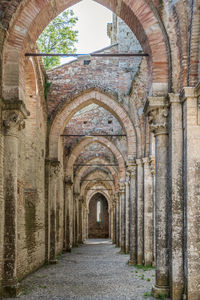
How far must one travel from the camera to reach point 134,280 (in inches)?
430

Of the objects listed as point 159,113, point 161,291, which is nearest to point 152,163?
point 159,113

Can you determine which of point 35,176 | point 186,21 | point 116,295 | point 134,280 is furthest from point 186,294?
point 35,176

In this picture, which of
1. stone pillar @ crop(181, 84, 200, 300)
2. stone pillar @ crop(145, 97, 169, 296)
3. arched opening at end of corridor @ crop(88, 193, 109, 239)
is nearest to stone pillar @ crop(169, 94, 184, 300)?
stone pillar @ crop(181, 84, 200, 300)

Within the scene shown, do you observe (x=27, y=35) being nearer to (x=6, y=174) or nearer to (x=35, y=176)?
(x=6, y=174)

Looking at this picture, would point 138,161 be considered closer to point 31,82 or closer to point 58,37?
point 31,82

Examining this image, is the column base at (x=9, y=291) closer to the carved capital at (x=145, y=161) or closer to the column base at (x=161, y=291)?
the column base at (x=161, y=291)

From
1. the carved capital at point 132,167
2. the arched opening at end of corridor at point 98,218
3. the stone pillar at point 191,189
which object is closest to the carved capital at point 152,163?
the carved capital at point 132,167

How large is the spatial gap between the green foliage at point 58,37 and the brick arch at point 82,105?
817cm

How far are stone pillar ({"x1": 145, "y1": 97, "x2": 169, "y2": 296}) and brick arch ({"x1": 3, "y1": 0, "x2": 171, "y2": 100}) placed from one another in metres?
0.47

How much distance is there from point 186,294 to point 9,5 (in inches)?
251

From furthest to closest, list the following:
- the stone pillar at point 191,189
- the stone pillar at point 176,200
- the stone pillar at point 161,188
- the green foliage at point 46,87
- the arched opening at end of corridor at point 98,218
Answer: the arched opening at end of corridor at point 98,218 < the green foliage at point 46,87 < the stone pillar at point 161,188 < the stone pillar at point 176,200 < the stone pillar at point 191,189

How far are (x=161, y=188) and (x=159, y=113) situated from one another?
1.45m

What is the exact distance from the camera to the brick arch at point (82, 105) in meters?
16.3

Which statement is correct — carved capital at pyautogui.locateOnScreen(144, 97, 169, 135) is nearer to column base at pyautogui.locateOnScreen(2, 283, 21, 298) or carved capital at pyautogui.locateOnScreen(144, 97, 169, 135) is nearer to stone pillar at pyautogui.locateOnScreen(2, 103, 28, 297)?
stone pillar at pyautogui.locateOnScreen(2, 103, 28, 297)
